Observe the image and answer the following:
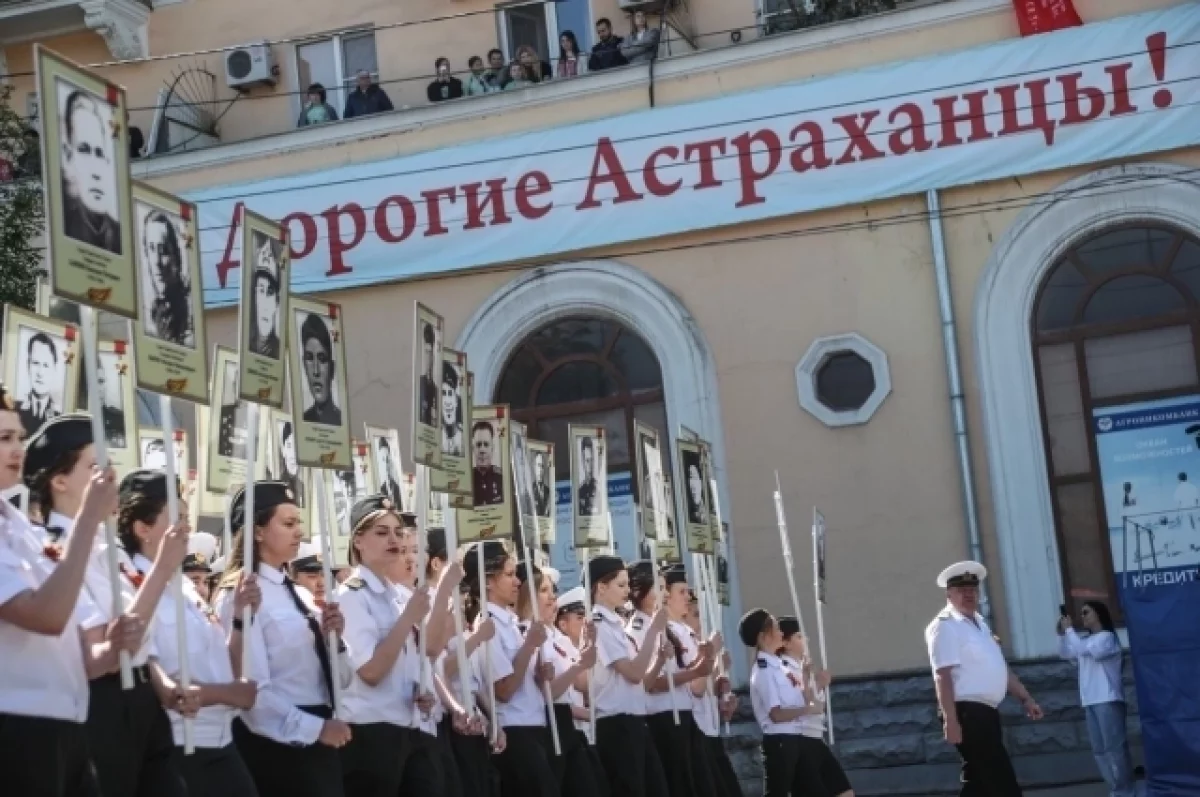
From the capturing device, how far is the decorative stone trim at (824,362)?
63.3ft

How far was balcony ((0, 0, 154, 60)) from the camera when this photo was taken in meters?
23.3

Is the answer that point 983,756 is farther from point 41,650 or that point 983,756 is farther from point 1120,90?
point 41,650

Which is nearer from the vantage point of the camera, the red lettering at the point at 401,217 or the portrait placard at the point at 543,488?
the portrait placard at the point at 543,488

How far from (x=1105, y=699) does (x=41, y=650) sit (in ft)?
38.1

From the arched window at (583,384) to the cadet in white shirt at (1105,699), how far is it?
5.18 meters

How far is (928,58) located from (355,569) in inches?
448

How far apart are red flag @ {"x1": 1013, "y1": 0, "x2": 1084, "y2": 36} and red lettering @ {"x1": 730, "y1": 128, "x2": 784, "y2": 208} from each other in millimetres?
2519

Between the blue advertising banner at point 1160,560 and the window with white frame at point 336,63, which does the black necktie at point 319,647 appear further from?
the window with white frame at point 336,63

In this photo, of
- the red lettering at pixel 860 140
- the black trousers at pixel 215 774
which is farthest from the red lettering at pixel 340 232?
the black trousers at pixel 215 774

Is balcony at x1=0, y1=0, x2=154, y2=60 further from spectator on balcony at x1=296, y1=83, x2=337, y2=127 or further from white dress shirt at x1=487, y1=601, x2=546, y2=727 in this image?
white dress shirt at x1=487, y1=601, x2=546, y2=727

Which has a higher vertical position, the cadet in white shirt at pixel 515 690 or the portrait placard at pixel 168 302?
the portrait placard at pixel 168 302

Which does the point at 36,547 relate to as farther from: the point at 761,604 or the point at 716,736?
the point at 761,604

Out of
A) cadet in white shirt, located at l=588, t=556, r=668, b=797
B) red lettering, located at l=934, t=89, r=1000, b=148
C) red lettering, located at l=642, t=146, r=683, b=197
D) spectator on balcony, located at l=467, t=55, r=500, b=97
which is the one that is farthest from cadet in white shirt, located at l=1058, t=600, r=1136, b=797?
spectator on balcony, located at l=467, t=55, r=500, b=97

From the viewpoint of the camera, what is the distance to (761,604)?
1958 centimetres
